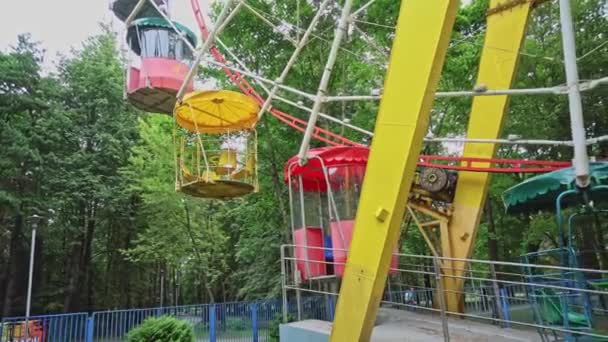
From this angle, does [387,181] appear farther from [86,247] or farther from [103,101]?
[86,247]

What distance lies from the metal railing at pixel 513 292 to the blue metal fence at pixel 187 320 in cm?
438

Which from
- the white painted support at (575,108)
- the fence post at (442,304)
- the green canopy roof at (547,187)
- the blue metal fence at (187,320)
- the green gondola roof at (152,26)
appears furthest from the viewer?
the green gondola roof at (152,26)

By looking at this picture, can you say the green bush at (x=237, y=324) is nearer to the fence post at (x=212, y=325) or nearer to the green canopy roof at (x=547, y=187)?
the fence post at (x=212, y=325)

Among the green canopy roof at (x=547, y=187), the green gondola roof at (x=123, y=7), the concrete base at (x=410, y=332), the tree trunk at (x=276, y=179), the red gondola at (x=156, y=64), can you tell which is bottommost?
the concrete base at (x=410, y=332)

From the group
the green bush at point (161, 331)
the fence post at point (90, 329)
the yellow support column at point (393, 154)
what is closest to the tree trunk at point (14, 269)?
the fence post at point (90, 329)

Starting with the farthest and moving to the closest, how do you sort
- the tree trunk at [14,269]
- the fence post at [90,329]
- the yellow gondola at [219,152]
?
the tree trunk at [14,269] < the fence post at [90,329] < the yellow gondola at [219,152]

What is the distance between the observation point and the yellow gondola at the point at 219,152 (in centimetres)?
854

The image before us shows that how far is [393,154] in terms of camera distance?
4.53 m

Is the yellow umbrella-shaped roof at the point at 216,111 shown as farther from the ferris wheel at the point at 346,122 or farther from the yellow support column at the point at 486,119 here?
the yellow support column at the point at 486,119

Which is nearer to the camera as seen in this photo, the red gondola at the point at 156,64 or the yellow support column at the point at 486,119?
the yellow support column at the point at 486,119

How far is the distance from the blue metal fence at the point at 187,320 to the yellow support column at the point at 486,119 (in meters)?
5.62

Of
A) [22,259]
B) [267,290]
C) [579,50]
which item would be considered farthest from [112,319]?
[22,259]

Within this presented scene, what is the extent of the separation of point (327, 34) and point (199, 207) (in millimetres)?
12794

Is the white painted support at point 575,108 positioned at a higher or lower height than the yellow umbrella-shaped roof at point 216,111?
lower
